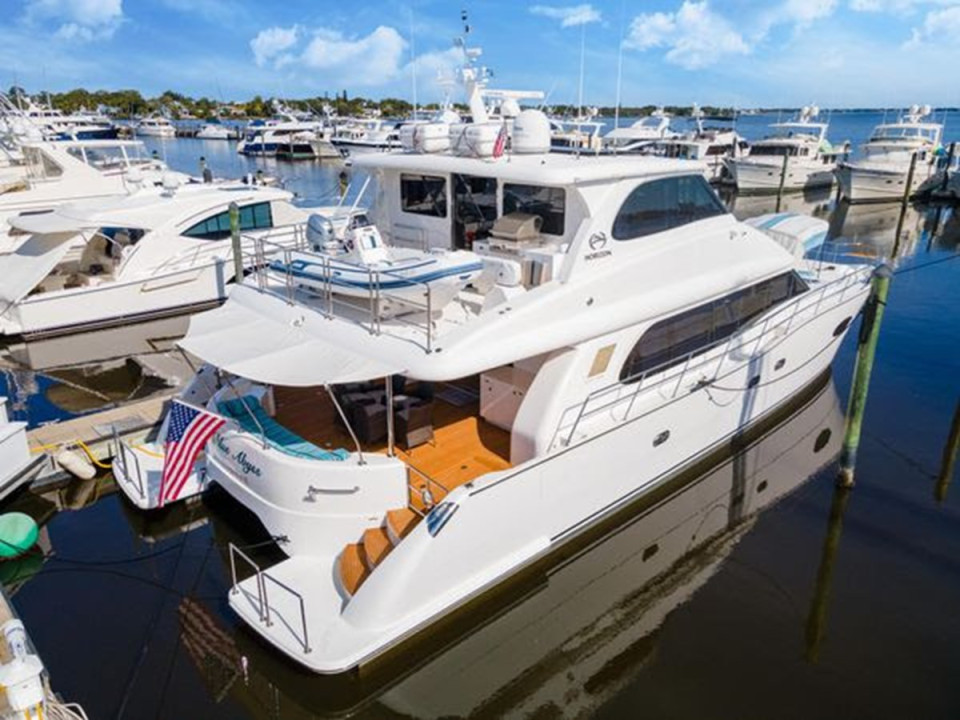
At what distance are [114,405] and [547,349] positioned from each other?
911cm

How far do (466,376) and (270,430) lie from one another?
224cm

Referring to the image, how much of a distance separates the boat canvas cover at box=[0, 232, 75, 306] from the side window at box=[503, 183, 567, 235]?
12.0 metres

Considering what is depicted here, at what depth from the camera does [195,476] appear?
8.50 metres

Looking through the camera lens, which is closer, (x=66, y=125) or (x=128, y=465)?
(x=128, y=465)

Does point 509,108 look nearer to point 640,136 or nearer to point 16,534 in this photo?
point 16,534

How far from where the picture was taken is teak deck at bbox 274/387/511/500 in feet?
23.7

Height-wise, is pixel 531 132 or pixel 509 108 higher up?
pixel 509 108

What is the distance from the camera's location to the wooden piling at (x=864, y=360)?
27.2 feet

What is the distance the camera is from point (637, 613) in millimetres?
7250

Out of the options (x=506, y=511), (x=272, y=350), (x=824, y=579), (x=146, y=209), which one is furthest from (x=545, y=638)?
(x=146, y=209)

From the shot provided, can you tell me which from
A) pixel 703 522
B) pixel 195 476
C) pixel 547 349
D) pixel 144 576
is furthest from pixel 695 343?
pixel 144 576

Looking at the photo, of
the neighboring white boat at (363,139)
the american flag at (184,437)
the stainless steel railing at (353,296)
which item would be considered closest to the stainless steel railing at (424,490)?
the stainless steel railing at (353,296)

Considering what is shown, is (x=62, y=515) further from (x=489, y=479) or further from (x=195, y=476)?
(x=489, y=479)

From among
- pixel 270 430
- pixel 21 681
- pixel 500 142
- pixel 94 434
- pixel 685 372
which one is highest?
pixel 500 142
